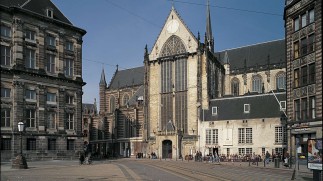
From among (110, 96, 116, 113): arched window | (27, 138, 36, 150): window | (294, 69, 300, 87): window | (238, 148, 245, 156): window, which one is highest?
(294, 69, 300, 87): window

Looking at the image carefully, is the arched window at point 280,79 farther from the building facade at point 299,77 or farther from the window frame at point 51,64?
the window frame at point 51,64

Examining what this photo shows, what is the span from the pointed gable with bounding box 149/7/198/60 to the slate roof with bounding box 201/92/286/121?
12091mm

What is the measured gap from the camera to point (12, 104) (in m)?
40.6

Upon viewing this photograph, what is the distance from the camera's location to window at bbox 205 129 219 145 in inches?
2410

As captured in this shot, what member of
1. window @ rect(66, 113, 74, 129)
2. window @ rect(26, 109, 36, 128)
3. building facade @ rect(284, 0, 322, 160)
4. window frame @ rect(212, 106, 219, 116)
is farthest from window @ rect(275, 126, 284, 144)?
window @ rect(26, 109, 36, 128)

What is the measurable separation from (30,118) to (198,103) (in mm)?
30677

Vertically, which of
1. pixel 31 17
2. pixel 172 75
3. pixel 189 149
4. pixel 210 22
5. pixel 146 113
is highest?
pixel 210 22

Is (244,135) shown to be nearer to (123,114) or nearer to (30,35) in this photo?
(30,35)

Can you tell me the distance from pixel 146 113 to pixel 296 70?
4469 cm

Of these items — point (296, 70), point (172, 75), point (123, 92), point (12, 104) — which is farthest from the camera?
point (123, 92)

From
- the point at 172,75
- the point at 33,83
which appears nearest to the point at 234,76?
the point at 172,75

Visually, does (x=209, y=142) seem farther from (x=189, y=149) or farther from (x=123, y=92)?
(x=123, y=92)

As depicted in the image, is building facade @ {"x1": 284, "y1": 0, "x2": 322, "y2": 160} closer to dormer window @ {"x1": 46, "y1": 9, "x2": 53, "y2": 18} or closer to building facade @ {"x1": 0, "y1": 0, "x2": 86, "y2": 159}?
building facade @ {"x1": 0, "y1": 0, "x2": 86, "y2": 159}

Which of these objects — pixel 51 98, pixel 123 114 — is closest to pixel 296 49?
pixel 51 98
